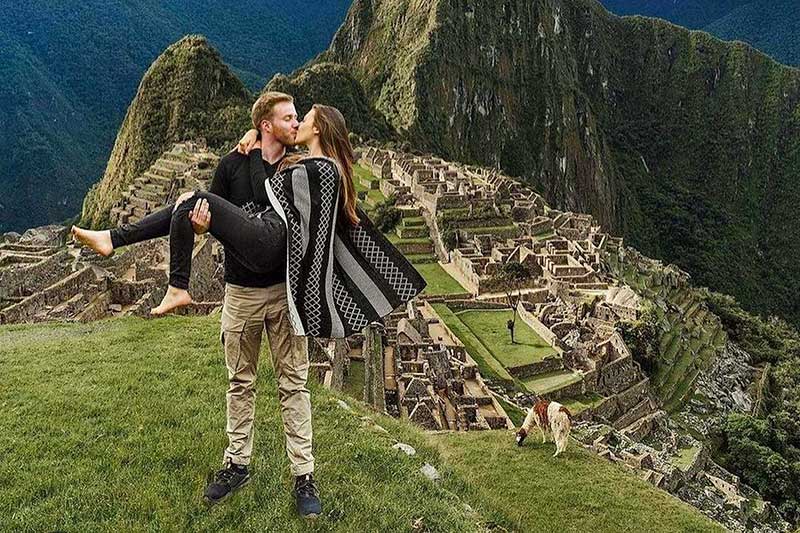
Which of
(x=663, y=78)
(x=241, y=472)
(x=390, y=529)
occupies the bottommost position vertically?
(x=390, y=529)

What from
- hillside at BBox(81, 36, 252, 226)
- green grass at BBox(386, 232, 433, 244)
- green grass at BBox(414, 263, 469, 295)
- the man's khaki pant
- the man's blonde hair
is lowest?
green grass at BBox(414, 263, 469, 295)

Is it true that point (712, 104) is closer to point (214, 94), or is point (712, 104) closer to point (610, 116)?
point (610, 116)

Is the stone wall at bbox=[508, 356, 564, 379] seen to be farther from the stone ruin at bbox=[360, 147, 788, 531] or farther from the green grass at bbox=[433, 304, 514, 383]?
the green grass at bbox=[433, 304, 514, 383]

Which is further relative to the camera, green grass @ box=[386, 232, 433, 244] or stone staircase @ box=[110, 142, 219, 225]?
green grass @ box=[386, 232, 433, 244]

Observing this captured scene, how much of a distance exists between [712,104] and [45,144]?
15177 cm

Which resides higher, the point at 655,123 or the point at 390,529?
the point at 655,123

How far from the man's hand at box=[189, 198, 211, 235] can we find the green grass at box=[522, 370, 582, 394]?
19.8 meters

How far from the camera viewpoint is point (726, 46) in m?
182

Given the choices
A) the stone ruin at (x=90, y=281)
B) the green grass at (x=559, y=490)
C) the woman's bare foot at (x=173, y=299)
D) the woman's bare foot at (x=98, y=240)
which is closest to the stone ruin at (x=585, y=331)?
the green grass at (x=559, y=490)

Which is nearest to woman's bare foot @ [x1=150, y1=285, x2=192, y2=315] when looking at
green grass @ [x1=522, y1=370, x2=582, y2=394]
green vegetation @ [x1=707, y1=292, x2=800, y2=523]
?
green grass @ [x1=522, y1=370, x2=582, y2=394]

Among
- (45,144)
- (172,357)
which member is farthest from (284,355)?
(45,144)

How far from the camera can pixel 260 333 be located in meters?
5.40

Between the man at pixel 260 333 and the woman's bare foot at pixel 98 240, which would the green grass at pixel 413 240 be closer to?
the man at pixel 260 333

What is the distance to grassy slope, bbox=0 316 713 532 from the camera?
544 cm
